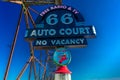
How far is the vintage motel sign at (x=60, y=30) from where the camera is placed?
18.8m

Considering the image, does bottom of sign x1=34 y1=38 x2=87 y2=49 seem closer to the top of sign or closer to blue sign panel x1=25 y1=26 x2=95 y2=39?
blue sign panel x1=25 y1=26 x2=95 y2=39

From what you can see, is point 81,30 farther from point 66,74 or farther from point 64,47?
point 66,74

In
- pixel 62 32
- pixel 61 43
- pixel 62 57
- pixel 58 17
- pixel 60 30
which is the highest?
pixel 58 17

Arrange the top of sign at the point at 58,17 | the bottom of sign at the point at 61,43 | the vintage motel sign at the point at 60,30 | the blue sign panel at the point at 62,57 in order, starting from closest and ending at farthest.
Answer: the blue sign panel at the point at 62,57
the bottom of sign at the point at 61,43
the vintage motel sign at the point at 60,30
the top of sign at the point at 58,17

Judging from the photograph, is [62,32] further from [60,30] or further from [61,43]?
[61,43]

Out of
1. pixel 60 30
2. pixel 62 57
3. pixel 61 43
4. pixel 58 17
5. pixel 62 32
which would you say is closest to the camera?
pixel 62 57

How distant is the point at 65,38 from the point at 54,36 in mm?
706

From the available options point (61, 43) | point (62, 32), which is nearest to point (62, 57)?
point (61, 43)

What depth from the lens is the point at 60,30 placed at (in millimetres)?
19344

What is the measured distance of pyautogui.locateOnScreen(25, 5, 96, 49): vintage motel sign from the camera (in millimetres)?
18812

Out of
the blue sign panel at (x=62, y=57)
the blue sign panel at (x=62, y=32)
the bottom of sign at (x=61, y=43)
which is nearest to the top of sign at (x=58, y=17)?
the blue sign panel at (x=62, y=32)

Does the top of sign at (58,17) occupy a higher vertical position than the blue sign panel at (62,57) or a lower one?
higher

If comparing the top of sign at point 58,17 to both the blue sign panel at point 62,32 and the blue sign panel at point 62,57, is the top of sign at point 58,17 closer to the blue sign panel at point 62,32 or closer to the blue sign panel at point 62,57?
the blue sign panel at point 62,32

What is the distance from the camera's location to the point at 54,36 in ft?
62.5
